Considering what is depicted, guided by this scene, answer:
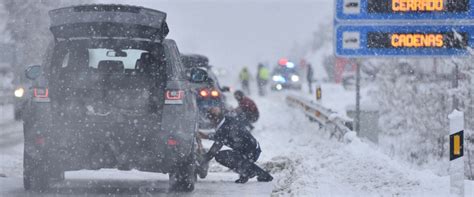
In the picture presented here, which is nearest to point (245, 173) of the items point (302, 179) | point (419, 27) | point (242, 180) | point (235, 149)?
point (242, 180)

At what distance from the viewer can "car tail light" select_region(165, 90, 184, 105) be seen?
10789 mm

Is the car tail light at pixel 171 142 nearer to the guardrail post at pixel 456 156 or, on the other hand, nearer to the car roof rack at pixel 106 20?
the car roof rack at pixel 106 20

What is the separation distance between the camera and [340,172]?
1223cm

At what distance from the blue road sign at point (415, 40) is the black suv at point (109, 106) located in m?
6.30

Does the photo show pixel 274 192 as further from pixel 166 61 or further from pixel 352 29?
pixel 352 29

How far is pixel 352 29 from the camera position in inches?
669

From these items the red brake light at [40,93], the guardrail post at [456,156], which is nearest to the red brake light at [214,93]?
the red brake light at [40,93]

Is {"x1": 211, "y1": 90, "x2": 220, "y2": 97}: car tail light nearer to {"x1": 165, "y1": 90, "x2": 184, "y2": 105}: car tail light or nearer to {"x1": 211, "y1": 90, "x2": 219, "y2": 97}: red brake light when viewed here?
{"x1": 211, "y1": 90, "x2": 219, "y2": 97}: red brake light

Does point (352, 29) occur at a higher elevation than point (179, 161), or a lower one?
higher

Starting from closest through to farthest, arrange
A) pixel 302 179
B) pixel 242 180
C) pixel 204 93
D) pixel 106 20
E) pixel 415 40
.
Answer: pixel 106 20 < pixel 302 179 < pixel 242 180 < pixel 415 40 < pixel 204 93

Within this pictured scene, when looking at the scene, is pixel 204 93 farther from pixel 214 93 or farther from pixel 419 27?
pixel 419 27

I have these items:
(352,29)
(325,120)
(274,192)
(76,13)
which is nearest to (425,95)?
(325,120)

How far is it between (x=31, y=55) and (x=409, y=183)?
1035 inches

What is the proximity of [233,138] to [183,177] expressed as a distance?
1911 mm
